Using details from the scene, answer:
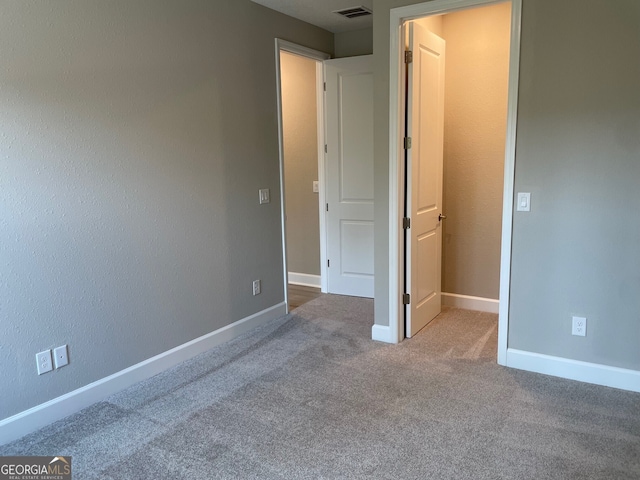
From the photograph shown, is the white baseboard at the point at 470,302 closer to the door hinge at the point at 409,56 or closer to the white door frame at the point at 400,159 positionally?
the white door frame at the point at 400,159

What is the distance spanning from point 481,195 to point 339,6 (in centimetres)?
198

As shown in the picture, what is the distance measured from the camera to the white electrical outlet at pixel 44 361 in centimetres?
244

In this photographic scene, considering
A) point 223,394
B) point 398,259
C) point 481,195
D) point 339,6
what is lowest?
point 223,394

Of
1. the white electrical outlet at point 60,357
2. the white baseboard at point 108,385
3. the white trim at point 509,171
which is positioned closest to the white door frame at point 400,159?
the white trim at point 509,171

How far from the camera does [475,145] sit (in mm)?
4027

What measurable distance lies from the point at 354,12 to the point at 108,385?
3405 millimetres

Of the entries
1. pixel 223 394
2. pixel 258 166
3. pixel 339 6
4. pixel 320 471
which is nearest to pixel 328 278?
pixel 258 166

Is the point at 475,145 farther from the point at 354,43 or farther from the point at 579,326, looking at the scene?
the point at 579,326

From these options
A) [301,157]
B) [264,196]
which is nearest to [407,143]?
[264,196]

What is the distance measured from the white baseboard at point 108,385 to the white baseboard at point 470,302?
1.80m

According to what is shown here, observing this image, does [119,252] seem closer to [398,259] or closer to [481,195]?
[398,259]

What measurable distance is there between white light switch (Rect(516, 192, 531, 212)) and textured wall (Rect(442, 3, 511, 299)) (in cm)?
116

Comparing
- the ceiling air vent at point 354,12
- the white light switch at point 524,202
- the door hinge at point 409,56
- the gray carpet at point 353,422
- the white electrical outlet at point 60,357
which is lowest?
the gray carpet at point 353,422

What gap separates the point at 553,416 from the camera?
248 centimetres
